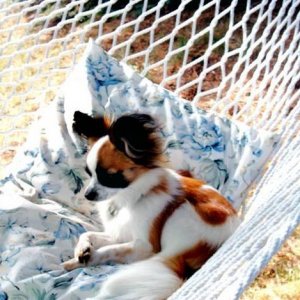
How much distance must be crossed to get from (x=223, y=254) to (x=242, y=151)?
583 mm

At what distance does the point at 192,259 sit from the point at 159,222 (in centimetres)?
12

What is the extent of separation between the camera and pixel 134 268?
1381 mm

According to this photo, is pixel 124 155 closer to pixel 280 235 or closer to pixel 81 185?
pixel 81 185

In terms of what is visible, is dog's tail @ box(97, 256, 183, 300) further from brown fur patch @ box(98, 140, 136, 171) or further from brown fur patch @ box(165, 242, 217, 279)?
brown fur patch @ box(98, 140, 136, 171)

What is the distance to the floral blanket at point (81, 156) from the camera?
1619 millimetres

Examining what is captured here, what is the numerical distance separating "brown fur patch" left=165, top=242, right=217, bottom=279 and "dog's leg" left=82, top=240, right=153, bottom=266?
0.31 ft

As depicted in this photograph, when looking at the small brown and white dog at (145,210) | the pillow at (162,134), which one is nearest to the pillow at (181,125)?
the pillow at (162,134)

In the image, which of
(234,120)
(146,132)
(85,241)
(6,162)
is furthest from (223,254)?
(6,162)

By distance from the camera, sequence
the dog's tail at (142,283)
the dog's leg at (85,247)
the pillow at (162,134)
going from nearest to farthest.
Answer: the dog's tail at (142,283)
the dog's leg at (85,247)
the pillow at (162,134)

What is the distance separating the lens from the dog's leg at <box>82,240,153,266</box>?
5.03 feet

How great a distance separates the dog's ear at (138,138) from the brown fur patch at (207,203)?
107 millimetres

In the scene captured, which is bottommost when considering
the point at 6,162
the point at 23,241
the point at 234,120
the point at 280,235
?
the point at 6,162

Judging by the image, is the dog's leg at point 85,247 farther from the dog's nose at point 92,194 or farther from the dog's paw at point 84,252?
the dog's nose at point 92,194

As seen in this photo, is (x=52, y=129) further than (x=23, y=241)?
Yes
